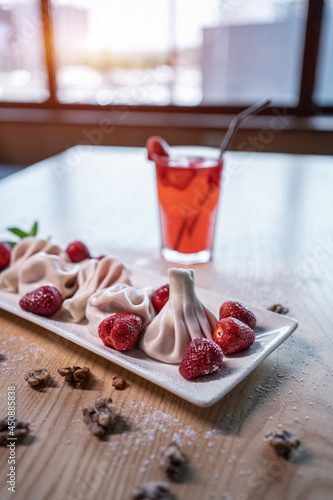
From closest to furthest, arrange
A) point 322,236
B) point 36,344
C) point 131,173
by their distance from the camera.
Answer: point 36,344, point 322,236, point 131,173

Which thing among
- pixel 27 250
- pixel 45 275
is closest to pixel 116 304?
pixel 45 275

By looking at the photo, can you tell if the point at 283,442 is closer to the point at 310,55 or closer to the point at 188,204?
the point at 188,204

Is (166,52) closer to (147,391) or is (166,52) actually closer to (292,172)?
(292,172)

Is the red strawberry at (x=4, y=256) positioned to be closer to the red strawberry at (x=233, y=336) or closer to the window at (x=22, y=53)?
the red strawberry at (x=233, y=336)

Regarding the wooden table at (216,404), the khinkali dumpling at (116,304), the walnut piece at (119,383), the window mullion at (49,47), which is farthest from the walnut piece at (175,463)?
the window mullion at (49,47)

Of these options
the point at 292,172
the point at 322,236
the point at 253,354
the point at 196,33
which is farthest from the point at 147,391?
the point at 196,33
